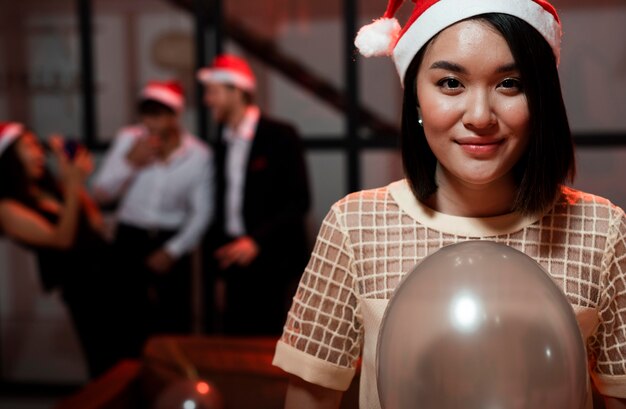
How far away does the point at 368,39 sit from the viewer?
1.21 metres

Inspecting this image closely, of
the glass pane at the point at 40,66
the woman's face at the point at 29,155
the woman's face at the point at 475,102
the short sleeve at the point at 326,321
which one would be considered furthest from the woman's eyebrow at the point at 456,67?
the glass pane at the point at 40,66

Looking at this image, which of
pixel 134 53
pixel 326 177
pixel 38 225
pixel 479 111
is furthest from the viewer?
pixel 134 53

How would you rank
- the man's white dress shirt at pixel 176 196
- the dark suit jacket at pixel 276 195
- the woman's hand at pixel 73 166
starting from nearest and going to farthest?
the woman's hand at pixel 73 166
the dark suit jacket at pixel 276 195
the man's white dress shirt at pixel 176 196

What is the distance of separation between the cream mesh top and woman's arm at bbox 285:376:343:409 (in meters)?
0.02

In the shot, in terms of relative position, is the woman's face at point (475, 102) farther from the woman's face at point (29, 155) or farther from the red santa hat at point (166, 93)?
the red santa hat at point (166, 93)

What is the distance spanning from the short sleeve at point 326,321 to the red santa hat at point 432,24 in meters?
0.23

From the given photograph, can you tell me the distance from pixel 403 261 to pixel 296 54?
3.47m

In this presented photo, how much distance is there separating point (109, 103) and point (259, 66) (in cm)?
79

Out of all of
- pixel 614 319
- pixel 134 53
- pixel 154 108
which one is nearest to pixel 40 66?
pixel 134 53

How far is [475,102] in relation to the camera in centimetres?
106

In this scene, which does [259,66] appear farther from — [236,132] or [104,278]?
[104,278]

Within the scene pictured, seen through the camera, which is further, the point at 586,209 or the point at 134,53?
the point at 134,53

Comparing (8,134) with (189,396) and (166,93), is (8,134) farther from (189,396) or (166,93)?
(189,396)

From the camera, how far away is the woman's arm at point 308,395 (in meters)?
1.20
